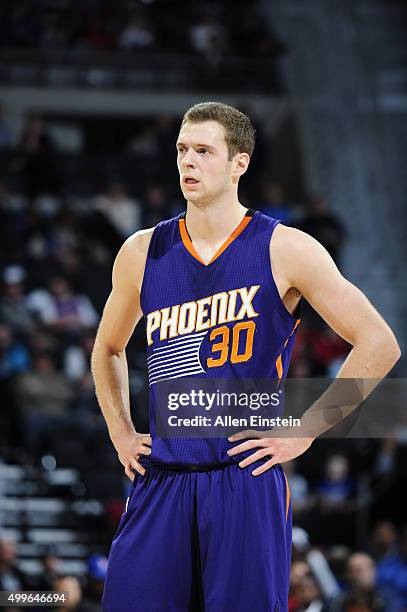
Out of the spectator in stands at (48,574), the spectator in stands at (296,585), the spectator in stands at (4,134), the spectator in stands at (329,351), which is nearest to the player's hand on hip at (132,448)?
the spectator in stands at (296,585)

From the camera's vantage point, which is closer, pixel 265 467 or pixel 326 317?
Result: pixel 265 467

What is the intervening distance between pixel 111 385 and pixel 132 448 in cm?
37

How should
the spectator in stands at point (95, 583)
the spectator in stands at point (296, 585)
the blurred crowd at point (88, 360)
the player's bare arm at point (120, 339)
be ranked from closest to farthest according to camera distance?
the player's bare arm at point (120, 339)
the spectator in stands at point (296, 585)
the spectator in stands at point (95, 583)
the blurred crowd at point (88, 360)

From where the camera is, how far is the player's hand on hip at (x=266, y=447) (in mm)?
4172

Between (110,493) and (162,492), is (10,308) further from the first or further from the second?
(162,492)

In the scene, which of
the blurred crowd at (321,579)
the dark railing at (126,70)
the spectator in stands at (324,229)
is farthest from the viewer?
the dark railing at (126,70)

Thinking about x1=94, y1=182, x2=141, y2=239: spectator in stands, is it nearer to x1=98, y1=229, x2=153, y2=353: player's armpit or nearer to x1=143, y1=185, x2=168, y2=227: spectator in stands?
x1=143, y1=185, x2=168, y2=227: spectator in stands

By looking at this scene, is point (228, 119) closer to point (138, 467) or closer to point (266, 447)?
point (266, 447)

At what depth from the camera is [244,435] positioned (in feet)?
13.8

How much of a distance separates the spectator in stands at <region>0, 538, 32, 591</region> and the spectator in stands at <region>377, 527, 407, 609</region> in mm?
3421

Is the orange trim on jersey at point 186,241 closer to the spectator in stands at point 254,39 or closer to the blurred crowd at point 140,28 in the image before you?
the blurred crowd at point 140,28

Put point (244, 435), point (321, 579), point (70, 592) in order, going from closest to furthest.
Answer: point (244, 435), point (70, 592), point (321, 579)

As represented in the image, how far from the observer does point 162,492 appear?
13.8 feet

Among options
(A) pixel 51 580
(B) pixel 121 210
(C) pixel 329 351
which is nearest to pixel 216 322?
(A) pixel 51 580
